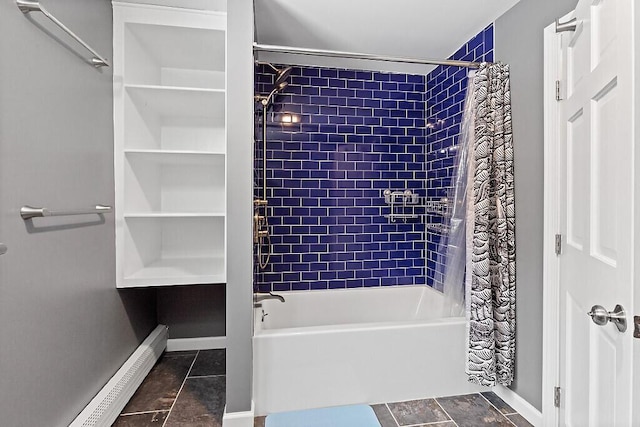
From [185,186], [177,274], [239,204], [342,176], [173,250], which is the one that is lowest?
[177,274]

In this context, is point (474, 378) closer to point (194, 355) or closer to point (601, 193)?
point (601, 193)

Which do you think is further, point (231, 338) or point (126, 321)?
point (126, 321)

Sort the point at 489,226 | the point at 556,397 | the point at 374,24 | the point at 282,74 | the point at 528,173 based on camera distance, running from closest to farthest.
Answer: the point at 556,397 → the point at 528,173 → the point at 489,226 → the point at 374,24 → the point at 282,74

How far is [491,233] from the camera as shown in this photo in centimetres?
224

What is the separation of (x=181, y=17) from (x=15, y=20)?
1.02m

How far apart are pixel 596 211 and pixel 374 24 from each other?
1.82 m

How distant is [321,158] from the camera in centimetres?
321

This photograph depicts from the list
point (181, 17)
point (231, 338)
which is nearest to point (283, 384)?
point (231, 338)

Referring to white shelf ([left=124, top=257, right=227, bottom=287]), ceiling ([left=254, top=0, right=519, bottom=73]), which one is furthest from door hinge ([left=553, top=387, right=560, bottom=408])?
ceiling ([left=254, top=0, right=519, bottom=73])

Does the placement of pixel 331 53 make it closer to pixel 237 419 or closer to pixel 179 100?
pixel 179 100

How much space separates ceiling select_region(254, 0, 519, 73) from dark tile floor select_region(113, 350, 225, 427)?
246 centimetres

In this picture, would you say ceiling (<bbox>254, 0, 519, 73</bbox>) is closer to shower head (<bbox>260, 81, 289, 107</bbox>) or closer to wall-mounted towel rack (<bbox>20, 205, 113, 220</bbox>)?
shower head (<bbox>260, 81, 289, 107</bbox>)

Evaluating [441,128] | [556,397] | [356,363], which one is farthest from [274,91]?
[556,397]

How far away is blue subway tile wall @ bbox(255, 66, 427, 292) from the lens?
10.3 ft
